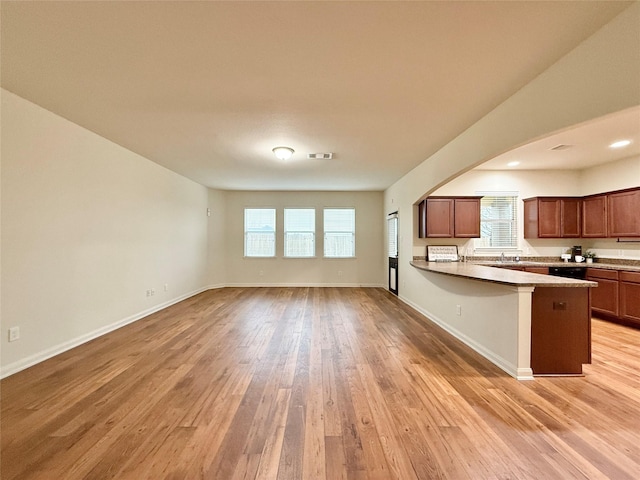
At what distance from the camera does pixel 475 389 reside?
2.42 metres

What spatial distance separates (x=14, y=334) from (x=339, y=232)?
6.35 m

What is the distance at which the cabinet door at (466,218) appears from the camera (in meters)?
5.25

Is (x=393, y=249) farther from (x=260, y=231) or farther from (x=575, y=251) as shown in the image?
(x=260, y=231)

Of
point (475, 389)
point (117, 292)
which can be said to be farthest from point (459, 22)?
point (117, 292)

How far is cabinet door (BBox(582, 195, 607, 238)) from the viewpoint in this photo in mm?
4887

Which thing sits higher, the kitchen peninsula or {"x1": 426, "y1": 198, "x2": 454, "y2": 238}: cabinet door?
{"x1": 426, "y1": 198, "x2": 454, "y2": 238}: cabinet door

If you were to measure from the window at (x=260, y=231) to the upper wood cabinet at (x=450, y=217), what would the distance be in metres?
4.17

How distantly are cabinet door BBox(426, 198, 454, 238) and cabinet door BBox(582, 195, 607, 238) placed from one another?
Result: 246cm

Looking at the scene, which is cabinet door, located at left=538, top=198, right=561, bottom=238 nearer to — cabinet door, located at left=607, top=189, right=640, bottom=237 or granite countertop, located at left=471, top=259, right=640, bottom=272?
granite countertop, located at left=471, top=259, right=640, bottom=272

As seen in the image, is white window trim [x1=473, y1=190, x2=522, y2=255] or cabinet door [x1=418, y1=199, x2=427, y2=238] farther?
white window trim [x1=473, y1=190, x2=522, y2=255]

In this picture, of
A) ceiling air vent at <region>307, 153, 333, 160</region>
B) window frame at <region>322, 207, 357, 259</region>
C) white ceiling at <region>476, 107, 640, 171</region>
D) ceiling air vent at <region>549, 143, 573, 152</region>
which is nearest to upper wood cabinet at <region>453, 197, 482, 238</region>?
white ceiling at <region>476, 107, 640, 171</region>

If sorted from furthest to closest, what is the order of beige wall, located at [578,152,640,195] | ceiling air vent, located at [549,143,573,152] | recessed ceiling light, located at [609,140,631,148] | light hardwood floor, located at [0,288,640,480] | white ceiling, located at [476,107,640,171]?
1. beige wall, located at [578,152,640,195]
2. ceiling air vent, located at [549,143,573,152]
3. recessed ceiling light, located at [609,140,631,148]
4. white ceiling, located at [476,107,640,171]
5. light hardwood floor, located at [0,288,640,480]

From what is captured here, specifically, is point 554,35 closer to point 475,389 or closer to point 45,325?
point 475,389

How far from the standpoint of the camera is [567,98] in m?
2.09
